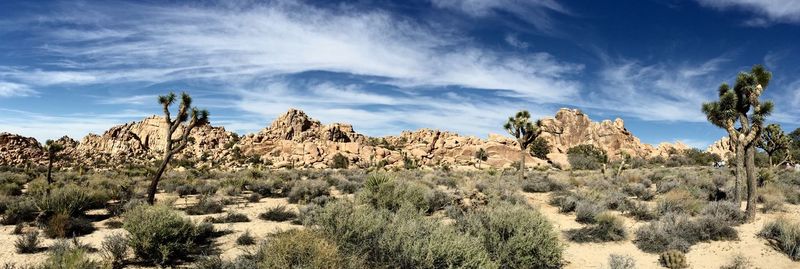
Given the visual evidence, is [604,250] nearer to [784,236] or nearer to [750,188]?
[784,236]

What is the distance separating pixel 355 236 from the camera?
7.71m

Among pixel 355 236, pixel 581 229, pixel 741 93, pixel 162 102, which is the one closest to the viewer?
pixel 355 236

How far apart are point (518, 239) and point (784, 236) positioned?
23.4 ft

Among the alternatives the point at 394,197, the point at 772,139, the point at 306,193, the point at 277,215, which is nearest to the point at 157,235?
the point at 277,215

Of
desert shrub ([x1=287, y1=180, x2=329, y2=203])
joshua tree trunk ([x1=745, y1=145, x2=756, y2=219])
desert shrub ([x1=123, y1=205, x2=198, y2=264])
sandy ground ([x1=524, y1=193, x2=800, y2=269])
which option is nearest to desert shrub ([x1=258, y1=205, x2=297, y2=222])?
desert shrub ([x1=287, y1=180, x2=329, y2=203])

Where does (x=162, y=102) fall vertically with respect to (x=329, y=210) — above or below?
above

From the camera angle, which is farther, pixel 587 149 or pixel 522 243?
pixel 587 149

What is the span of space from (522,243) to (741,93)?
12.0 m

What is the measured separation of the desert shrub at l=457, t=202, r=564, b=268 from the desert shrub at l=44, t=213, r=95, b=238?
9.71 meters

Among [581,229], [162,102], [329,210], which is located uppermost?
[162,102]

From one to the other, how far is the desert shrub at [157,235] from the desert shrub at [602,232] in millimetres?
9860

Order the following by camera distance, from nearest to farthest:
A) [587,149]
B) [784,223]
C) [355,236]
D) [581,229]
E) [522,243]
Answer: [355,236]
[522,243]
[784,223]
[581,229]
[587,149]

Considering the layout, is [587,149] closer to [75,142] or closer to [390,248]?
[390,248]

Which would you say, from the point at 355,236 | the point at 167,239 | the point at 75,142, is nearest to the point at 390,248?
the point at 355,236
